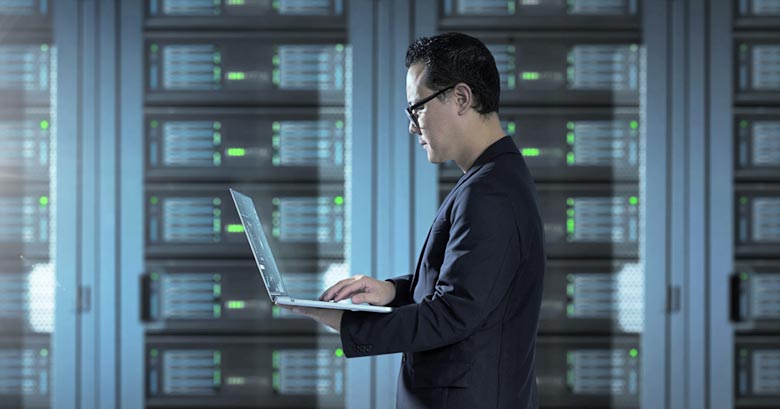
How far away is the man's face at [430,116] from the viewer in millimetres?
1412

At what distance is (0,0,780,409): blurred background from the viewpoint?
288cm

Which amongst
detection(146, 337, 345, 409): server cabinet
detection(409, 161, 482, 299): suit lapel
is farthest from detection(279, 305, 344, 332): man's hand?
detection(146, 337, 345, 409): server cabinet

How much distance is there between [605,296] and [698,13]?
43.2 inches

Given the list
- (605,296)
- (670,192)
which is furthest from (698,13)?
(605,296)

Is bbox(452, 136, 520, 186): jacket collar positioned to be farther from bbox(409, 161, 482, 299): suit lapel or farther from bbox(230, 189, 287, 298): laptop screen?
bbox(230, 189, 287, 298): laptop screen

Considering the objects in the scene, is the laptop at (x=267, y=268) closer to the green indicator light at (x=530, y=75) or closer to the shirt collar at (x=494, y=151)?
the shirt collar at (x=494, y=151)

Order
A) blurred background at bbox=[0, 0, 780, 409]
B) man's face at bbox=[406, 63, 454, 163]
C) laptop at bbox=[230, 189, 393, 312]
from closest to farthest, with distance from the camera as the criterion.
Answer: laptop at bbox=[230, 189, 393, 312], man's face at bbox=[406, 63, 454, 163], blurred background at bbox=[0, 0, 780, 409]

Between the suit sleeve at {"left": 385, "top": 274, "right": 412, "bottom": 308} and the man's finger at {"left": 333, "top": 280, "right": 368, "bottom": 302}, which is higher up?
the man's finger at {"left": 333, "top": 280, "right": 368, "bottom": 302}

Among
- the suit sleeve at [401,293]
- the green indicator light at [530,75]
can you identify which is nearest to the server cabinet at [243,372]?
the green indicator light at [530,75]

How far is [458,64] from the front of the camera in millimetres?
1385

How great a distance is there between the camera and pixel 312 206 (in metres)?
2.95

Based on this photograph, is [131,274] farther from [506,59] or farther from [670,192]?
[670,192]

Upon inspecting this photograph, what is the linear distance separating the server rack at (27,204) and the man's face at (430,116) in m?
1.94

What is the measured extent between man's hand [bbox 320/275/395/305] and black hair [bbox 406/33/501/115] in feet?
1.33
